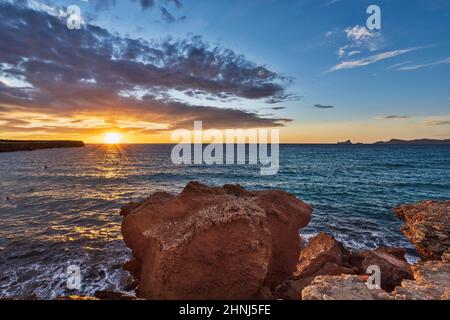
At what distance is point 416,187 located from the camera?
39.7 meters

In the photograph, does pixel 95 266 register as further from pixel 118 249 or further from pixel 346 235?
pixel 346 235

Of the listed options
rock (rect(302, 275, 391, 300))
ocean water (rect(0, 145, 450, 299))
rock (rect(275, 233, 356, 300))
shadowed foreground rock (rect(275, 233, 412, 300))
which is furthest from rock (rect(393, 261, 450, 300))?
ocean water (rect(0, 145, 450, 299))

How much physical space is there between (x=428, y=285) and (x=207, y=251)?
6467 mm

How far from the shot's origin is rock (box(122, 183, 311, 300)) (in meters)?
8.58

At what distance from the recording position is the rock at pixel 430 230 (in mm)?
13305

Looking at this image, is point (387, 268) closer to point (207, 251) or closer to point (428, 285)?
point (428, 285)

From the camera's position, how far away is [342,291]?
605 centimetres

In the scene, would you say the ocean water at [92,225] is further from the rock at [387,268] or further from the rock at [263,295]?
the rock at [263,295]

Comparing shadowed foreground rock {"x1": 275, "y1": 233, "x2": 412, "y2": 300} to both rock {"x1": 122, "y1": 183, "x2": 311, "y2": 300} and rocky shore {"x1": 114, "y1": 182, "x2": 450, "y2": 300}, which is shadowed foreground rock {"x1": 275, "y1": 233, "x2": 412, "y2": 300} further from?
rock {"x1": 122, "y1": 183, "x2": 311, "y2": 300}

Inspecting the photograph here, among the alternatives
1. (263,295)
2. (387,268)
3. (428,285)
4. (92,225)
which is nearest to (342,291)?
(428,285)

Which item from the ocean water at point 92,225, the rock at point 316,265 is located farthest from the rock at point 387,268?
the ocean water at point 92,225

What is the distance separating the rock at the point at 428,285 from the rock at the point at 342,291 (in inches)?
23.2

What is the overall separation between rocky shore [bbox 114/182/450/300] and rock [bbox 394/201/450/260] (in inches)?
7.4
